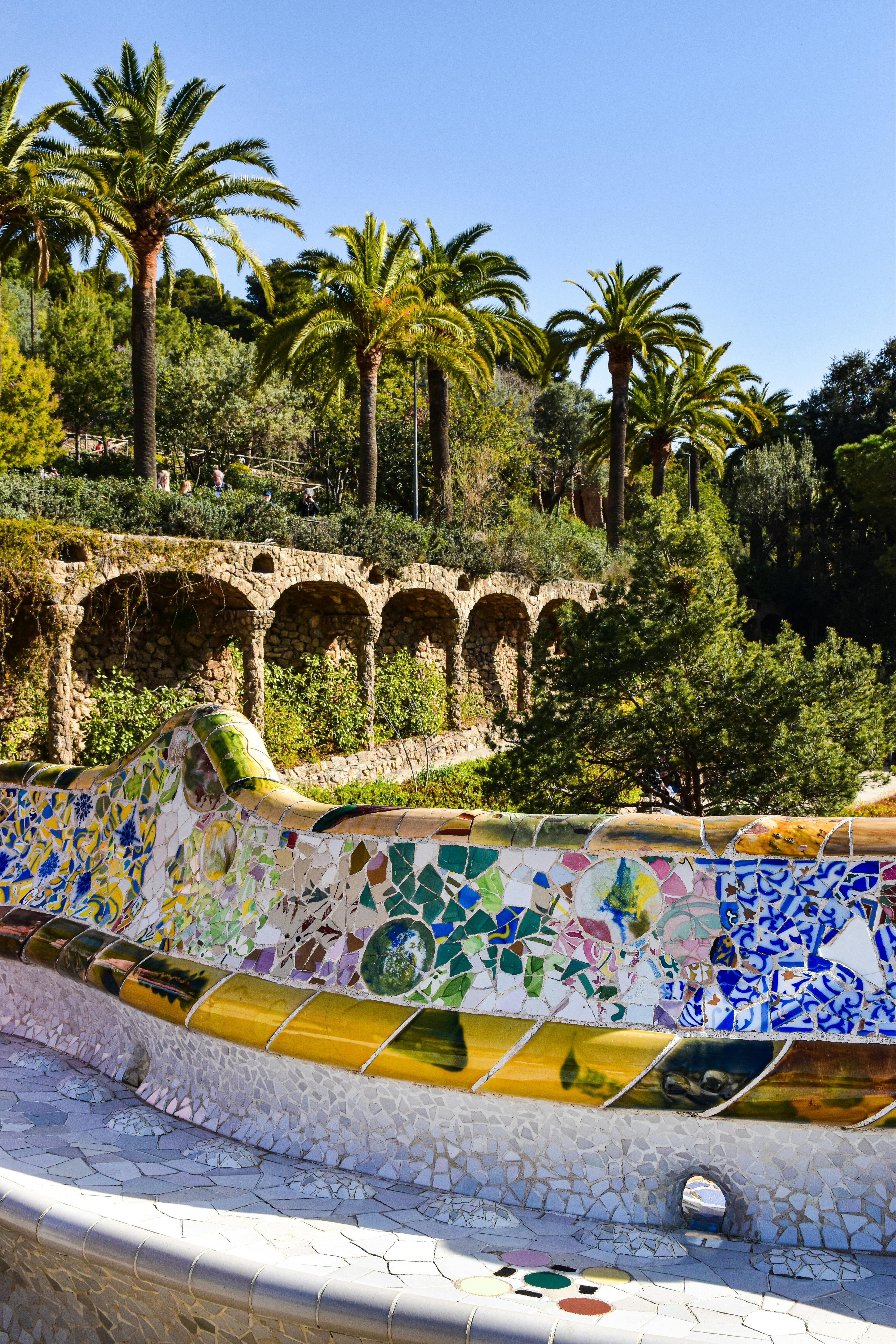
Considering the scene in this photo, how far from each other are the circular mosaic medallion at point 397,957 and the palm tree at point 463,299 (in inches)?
732

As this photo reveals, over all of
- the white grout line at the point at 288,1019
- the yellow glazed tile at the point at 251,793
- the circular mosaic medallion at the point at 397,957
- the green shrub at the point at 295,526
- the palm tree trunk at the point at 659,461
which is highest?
the palm tree trunk at the point at 659,461

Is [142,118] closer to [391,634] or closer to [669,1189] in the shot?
[391,634]

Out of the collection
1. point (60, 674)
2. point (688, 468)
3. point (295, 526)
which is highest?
point (688, 468)

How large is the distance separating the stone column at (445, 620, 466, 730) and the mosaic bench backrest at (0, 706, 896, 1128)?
55.9 ft

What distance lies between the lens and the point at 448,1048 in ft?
9.65

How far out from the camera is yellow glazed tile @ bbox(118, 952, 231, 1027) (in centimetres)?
348

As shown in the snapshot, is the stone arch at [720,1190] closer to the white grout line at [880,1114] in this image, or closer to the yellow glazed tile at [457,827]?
the white grout line at [880,1114]

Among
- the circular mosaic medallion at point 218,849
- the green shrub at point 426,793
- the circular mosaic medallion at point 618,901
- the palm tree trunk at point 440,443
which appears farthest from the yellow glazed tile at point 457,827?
the palm tree trunk at point 440,443

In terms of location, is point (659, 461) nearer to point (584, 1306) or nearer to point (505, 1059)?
point (505, 1059)

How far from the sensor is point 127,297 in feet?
154

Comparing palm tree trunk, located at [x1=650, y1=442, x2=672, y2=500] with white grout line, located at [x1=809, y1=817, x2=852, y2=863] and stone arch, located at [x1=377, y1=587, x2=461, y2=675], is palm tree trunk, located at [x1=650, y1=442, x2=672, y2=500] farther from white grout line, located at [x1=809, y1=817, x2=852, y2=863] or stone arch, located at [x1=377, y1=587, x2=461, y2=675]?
white grout line, located at [x1=809, y1=817, x2=852, y2=863]

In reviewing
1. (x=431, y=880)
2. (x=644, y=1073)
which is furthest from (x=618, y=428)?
(x=644, y=1073)

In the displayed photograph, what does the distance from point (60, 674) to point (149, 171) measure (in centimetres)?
777

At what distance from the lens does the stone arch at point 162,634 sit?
577 inches
